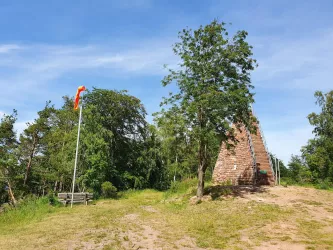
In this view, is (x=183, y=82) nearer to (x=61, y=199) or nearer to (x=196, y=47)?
(x=196, y=47)

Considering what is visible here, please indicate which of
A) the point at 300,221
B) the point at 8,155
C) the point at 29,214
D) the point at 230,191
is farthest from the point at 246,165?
the point at 8,155

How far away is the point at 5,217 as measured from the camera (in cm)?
1391

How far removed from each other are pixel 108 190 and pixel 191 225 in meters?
11.3

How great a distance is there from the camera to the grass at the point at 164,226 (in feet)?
28.6

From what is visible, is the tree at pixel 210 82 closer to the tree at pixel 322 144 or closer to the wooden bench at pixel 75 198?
the wooden bench at pixel 75 198

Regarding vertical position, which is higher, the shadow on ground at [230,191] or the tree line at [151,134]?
the tree line at [151,134]

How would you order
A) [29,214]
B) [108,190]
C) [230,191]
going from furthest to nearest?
1. [108,190]
2. [230,191]
3. [29,214]

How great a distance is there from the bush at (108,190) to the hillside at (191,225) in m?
4.85

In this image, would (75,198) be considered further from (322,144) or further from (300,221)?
(322,144)

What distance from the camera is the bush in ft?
66.7

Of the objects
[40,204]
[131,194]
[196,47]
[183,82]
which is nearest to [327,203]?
[183,82]

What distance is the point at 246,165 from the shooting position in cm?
2062

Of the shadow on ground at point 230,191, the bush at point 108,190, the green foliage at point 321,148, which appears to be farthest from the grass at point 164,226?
the green foliage at point 321,148

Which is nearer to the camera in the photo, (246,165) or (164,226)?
(164,226)
